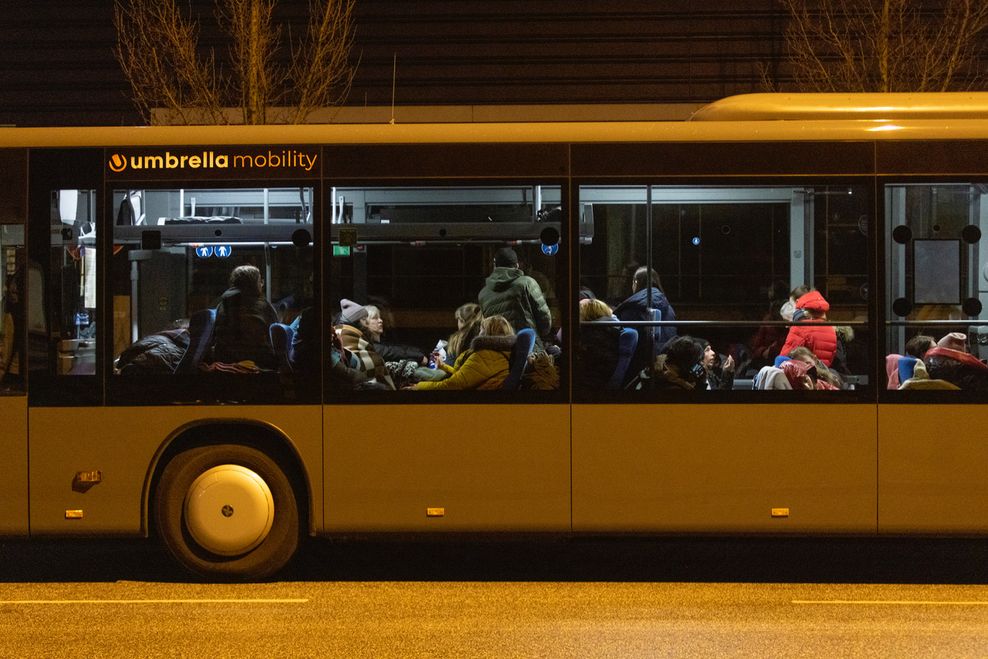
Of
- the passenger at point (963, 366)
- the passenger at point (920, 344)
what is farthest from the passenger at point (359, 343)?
the passenger at point (963, 366)

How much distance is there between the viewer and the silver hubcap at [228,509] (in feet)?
23.0

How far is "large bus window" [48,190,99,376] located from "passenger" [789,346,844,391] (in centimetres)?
415

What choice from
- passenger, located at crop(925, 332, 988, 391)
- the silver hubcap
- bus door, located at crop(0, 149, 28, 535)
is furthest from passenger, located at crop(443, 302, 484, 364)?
passenger, located at crop(925, 332, 988, 391)

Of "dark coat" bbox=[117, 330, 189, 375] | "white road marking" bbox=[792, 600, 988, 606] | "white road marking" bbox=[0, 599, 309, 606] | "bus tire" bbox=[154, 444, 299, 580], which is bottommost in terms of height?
"white road marking" bbox=[792, 600, 988, 606]

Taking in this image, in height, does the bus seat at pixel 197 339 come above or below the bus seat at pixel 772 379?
above

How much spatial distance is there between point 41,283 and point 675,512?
398cm

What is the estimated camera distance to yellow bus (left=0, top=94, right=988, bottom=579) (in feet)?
22.4

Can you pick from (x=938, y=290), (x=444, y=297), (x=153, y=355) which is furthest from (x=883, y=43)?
(x=153, y=355)

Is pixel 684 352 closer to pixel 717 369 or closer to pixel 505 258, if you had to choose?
pixel 717 369

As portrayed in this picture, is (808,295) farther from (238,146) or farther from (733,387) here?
(238,146)

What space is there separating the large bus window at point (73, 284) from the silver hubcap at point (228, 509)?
99 centimetres

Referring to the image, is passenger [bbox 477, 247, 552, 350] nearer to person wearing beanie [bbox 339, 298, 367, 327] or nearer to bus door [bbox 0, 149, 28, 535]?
person wearing beanie [bbox 339, 298, 367, 327]

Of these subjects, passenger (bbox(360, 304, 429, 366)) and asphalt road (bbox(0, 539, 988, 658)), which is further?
passenger (bbox(360, 304, 429, 366))

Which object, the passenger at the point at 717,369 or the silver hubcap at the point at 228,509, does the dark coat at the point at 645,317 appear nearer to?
the passenger at the point at 717,369
